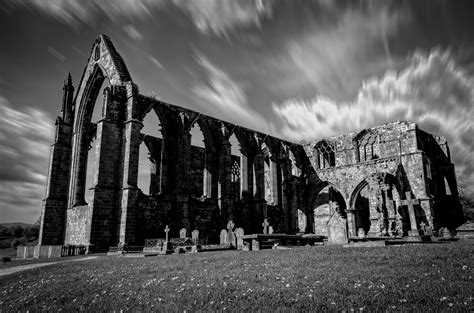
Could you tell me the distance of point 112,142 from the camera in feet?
67.0

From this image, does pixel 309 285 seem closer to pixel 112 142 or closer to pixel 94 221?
pixel 94 221

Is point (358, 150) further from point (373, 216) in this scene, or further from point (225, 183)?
point (225, 183)

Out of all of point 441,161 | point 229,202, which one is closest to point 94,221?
point 229,202

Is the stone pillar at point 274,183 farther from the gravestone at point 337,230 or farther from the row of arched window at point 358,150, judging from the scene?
the gravestone at point 337,230

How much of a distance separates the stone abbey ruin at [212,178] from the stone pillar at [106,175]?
0.06m

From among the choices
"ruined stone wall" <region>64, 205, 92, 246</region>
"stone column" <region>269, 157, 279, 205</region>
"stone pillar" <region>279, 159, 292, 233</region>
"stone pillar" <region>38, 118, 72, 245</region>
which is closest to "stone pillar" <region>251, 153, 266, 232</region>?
"stone column" <region>269, 157, 279, 205</region>

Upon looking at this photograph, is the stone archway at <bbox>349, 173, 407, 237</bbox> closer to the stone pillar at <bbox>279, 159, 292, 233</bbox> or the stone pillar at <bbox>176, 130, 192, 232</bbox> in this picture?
the stone pillar at <bbox>279, 159, 292, 233</bbox>

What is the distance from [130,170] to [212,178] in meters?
6.35

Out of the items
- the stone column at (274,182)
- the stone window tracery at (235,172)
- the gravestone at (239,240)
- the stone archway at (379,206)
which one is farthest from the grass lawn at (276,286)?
the stone window tracery at (235,172)

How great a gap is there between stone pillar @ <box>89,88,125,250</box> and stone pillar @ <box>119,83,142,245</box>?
2.03 feet

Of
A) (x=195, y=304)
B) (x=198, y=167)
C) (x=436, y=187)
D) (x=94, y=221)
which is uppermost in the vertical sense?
(x=198, y=167)

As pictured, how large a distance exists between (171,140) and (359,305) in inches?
798

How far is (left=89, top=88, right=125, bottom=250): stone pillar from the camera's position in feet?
61.9

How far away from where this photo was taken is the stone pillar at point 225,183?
77.9 ft
